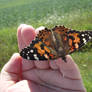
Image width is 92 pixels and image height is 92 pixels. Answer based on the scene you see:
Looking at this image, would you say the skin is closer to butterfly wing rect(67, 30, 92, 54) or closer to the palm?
the palm

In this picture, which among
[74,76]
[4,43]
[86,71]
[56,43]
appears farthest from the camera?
[4,43]

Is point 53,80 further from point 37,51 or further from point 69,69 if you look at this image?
point 37,51

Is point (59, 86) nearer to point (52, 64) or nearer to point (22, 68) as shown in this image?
point (52, 64)

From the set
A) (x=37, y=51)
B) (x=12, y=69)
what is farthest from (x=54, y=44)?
(x=12, y=69)

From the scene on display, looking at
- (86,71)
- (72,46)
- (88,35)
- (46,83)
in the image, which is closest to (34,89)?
(46,83)

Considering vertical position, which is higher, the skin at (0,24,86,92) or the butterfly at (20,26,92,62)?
the butterfly at (20,26,92,62)

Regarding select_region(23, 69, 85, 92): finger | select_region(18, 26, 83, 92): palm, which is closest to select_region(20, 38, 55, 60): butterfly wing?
select_region(18, 26, 83, 92): palm

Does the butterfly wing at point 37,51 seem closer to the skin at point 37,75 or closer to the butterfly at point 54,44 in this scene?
the butterfly at point 54,44
